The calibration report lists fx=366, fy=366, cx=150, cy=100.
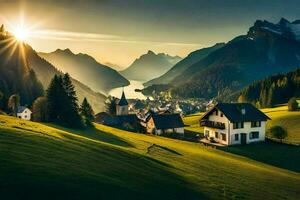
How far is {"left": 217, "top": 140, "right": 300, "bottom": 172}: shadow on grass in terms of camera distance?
56625 mm

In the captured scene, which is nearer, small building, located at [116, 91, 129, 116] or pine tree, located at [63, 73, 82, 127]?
pine tree, located at [63, 73, 82, 127]

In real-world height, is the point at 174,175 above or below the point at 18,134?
below

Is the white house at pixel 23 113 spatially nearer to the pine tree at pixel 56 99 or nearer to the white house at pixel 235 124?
the pine tree at pixel 56 99

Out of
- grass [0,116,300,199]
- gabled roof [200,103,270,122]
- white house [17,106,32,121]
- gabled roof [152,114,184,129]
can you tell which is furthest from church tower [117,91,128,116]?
grass [0,116,300,199]

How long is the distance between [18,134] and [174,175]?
14.0 m

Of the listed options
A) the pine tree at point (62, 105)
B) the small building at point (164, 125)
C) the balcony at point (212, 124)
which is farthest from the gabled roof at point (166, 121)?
the pine tree at point (62, 105)

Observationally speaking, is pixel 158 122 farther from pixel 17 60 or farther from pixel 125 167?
pixel 17 60

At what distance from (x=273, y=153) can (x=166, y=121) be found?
119ft

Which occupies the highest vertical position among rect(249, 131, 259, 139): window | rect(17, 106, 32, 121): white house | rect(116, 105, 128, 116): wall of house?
rect(116, 105, 128, 116): wall of house

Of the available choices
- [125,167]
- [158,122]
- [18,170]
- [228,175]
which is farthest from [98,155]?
[158,122]

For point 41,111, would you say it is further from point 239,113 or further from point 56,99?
point 239,113

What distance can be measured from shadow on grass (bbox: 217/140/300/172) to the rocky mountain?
4596 inches

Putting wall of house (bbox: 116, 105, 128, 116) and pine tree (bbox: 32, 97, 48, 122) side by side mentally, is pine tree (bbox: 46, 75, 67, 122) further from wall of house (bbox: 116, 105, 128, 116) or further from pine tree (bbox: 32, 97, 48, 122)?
wall of house (bbox: 116, 105, 128, 116)

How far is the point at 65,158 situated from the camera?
1063 inches
